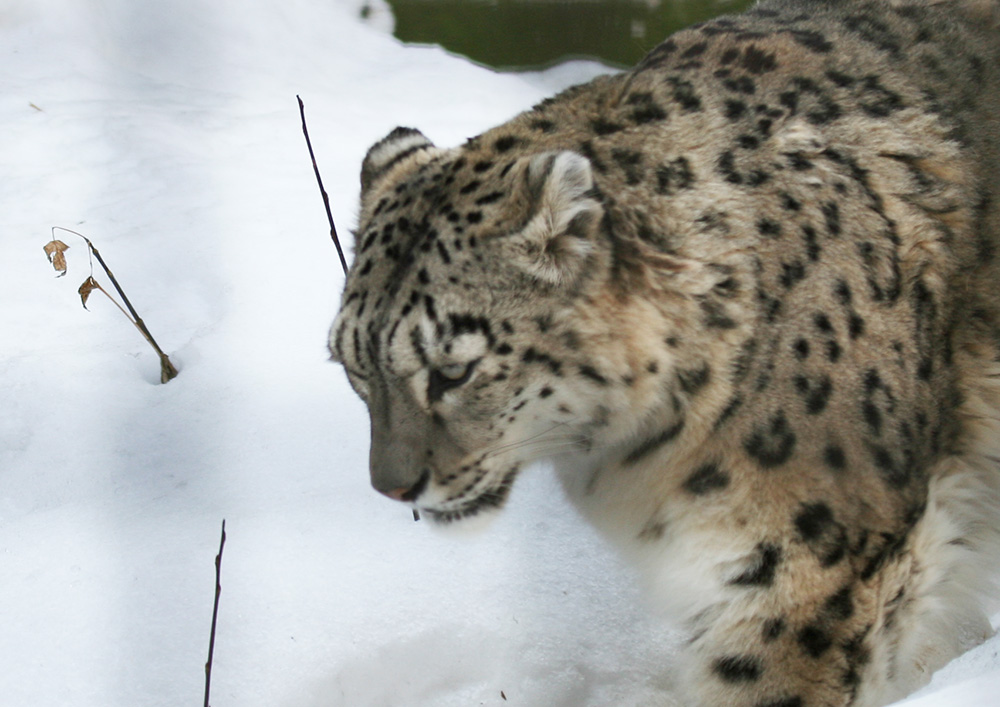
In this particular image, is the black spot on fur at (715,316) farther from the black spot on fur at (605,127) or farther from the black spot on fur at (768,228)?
the black spot on fur at (605,127)

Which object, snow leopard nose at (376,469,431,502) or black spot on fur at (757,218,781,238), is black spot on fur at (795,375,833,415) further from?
snow leopard nose at (376,469,431,502)

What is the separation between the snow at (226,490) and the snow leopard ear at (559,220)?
72 centimetres

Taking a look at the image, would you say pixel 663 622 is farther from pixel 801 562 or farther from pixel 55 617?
pixel 55 617

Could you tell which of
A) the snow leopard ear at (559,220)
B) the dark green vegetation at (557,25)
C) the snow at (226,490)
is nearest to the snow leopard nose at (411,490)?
the snow at (226,490)

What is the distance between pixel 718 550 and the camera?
209 centimetres

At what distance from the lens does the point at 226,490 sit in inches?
116

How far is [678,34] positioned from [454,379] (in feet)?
3.76

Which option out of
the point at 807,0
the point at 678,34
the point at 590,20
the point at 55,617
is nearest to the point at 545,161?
the point at 678,34

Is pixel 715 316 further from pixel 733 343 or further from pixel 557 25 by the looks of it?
pixel 557 25

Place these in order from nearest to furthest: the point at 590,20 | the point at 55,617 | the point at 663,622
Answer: the point at 55,617, the point at 663,622, the point at 590,20

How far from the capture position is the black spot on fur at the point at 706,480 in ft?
6.86

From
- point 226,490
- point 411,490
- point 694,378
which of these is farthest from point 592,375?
point 226,490

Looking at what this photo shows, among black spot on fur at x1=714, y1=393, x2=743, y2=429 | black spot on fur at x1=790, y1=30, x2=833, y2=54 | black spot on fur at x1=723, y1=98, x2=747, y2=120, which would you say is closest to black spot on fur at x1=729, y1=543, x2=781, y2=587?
black spot on fur at x1=714, y1=393, x2=743, y2=429

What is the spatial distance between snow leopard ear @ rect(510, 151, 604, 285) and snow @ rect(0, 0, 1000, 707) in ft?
2.36
